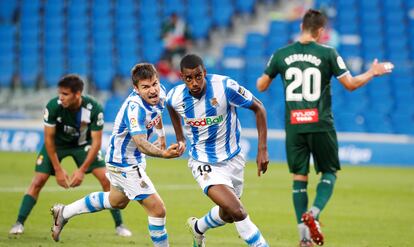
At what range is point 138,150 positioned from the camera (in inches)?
350

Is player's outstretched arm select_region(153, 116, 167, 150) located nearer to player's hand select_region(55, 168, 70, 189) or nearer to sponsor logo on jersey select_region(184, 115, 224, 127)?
sponsor logo on jersey select_region(184, 115, 224, 127)

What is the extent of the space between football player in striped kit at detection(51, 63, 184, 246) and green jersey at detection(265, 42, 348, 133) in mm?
1640

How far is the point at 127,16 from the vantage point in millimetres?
29625

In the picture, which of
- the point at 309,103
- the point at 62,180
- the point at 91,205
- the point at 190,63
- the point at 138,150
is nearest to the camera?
the point at 190,63

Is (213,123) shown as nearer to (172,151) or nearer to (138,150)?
(138,150)

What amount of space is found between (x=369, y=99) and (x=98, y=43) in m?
9.68

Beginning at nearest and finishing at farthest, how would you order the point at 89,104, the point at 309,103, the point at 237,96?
the point at 237,96 < the point at 309,103 < the point at 89,104

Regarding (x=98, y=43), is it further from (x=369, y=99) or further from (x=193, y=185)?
(x=193, y=185)

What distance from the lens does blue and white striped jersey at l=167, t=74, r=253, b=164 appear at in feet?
28.7

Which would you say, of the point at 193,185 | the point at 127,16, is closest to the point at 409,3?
the point at 127,16

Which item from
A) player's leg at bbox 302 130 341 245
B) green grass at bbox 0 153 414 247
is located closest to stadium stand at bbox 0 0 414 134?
green grass at bbox 0 153 414 247

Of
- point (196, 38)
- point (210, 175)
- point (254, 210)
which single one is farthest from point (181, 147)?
point (196, 38)

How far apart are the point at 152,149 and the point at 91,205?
5.06ft

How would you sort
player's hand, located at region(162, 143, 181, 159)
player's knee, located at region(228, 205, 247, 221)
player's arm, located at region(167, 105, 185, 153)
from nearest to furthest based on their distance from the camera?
player's hand, located at region(162, 143, 181, 159), player's knee, located at region(228, 205, 247, 221), player's arm, located at region(167, 105, 185, 153)
